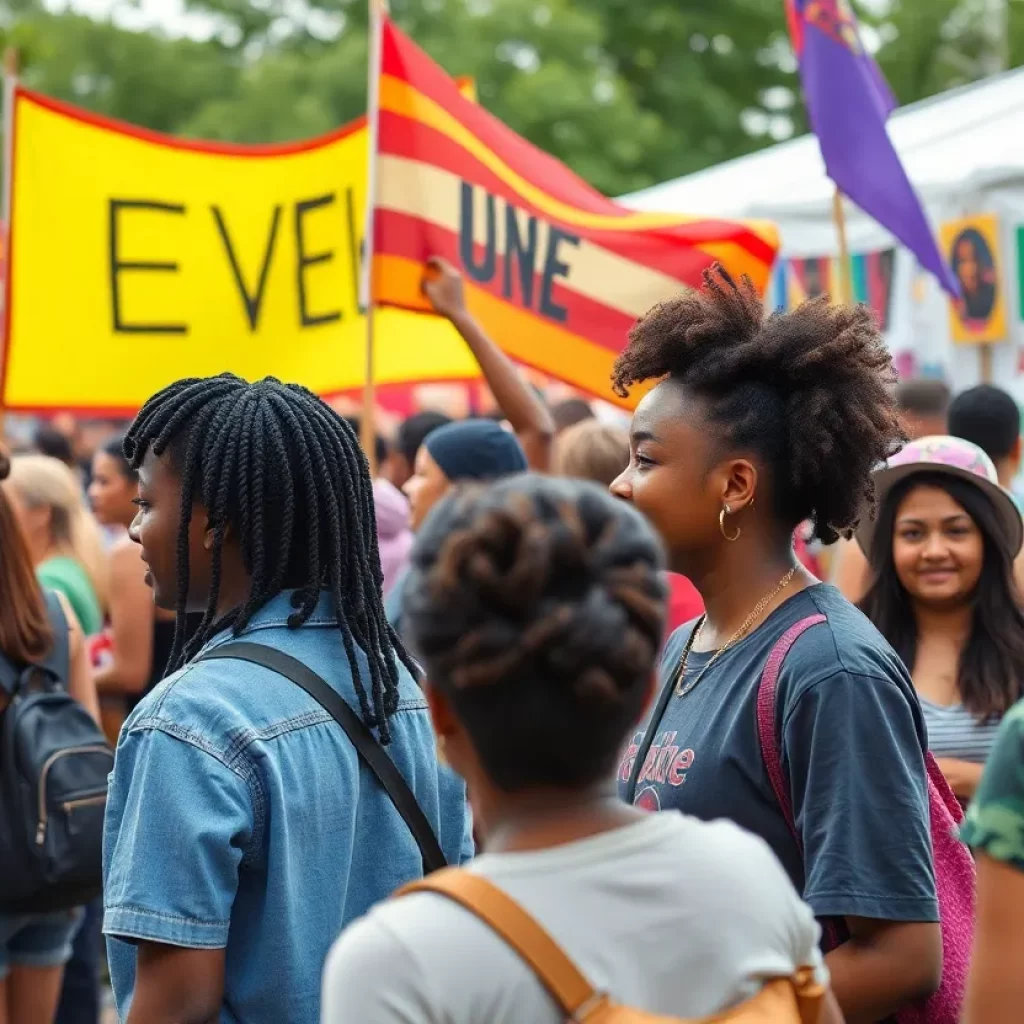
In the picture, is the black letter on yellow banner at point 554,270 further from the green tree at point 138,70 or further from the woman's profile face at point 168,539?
the green tree at point 138,70

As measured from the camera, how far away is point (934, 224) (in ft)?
25.4

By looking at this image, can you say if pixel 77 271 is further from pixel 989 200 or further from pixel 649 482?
pixel 649 482

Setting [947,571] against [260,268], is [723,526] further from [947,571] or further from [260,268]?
[260,268]

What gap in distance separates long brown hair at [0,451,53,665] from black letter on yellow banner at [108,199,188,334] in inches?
105

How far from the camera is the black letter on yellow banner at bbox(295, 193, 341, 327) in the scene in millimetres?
6820

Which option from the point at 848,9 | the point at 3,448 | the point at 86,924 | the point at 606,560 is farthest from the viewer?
the point at 848,9

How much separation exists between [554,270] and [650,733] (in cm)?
365

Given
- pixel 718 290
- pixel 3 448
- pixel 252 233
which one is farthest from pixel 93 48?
pixel 718 290

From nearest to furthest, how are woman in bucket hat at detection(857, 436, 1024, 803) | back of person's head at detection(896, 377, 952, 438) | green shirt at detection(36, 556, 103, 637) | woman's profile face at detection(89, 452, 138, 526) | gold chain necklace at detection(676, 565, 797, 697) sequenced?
gold chain necklace at detection(676, 565, 797, 697)
woman in bucket hat at detection(857, 436, 1024, 803)
green shirt at detection(36, 556, 103, 637)
woman's profile face at detection(89, 452, 138, 526)
back of person's head at detection(896, 377, 952, 438)

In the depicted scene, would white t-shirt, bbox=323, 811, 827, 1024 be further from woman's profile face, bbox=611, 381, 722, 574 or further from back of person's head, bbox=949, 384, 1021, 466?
back of person's head, bbox=949, 384, 1021, 466

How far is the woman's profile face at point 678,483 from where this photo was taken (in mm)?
2604

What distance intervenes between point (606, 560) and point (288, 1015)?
3.29ft

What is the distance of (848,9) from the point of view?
6.61 metres

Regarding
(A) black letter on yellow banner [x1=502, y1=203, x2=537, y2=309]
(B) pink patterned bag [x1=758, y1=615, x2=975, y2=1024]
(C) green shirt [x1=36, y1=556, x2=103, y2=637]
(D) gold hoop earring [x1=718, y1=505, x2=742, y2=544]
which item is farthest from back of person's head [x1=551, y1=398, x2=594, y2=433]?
(B) pink patterned bag [x1=758, y1=615, x2=975, y2=1024]
